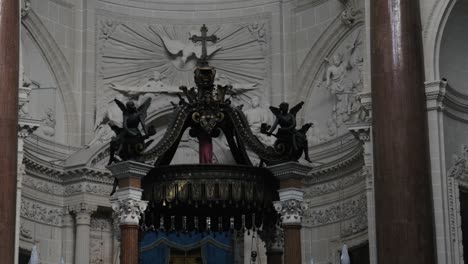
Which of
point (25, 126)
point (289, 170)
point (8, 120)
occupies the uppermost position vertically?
point (25, 126)

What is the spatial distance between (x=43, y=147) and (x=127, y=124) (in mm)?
6942

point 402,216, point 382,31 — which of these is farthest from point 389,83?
point 402,216

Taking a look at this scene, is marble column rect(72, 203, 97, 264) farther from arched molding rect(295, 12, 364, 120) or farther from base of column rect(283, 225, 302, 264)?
base of column rect(283, 225, 302, 264)

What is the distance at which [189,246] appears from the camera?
Answer: 25.7 m

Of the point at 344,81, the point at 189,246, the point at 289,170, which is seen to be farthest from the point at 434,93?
the point at 189,246

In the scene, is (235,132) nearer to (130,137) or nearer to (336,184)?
(130,137)

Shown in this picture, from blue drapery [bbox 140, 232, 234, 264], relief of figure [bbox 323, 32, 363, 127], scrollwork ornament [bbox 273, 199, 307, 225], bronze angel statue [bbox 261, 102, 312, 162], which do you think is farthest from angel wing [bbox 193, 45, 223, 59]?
scrollwork ornament [bbox 273, 199, 307, 225]

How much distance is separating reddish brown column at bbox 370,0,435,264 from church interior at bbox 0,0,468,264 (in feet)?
0.08

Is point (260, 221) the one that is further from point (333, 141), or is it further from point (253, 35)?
point (253, 35)

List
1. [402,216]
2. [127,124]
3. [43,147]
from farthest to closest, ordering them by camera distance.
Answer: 1. [43,147]
2. [402,216]
3. [127,124]

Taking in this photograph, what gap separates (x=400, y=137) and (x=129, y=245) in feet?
17.6

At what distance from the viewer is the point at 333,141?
82.0 feet

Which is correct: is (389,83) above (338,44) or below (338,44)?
below

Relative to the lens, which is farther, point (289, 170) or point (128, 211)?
point (289, 170)
